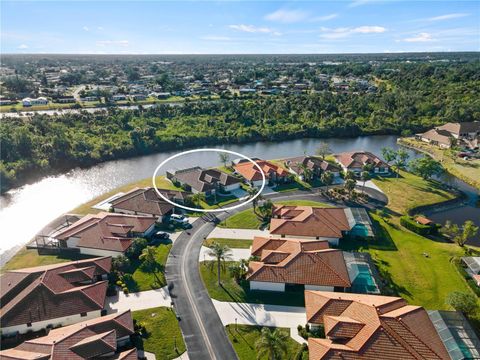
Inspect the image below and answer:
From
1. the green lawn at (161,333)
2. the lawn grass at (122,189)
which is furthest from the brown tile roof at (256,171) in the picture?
the green lawn at (161,333)

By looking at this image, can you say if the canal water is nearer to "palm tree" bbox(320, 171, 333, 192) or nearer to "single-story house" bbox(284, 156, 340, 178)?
"single-story house" bbox(284, 156, 340, 178)

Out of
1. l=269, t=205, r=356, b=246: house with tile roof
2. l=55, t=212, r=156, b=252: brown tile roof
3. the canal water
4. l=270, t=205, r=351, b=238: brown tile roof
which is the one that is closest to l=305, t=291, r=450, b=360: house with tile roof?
l=269, t=205, r=356, b=246: house with tile roof

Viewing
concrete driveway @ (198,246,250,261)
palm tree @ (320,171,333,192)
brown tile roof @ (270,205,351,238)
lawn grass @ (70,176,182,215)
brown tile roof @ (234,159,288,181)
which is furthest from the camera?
brown tile roof @ (234,159,288,181)

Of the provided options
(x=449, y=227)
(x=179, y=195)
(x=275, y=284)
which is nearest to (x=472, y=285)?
(x=449, y=227)

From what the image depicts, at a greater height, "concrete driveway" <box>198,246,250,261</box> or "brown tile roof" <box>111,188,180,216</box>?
"brown tile roof" <box>111,188,180,216</box>

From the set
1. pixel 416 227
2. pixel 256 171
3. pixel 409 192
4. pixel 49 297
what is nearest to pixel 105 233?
pixel 49 297

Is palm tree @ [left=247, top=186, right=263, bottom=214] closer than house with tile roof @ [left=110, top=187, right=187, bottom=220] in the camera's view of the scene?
No

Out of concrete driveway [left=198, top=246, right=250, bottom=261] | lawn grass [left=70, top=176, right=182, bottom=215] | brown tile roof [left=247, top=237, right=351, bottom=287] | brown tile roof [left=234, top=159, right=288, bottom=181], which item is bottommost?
concrete driveway [left=198, top=246, right=250, bottom=261]

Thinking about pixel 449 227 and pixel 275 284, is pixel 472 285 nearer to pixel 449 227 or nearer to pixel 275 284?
pixel 449 227
